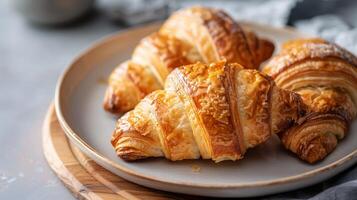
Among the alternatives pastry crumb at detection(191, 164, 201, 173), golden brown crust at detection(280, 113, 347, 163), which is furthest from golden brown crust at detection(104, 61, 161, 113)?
golden brown crust at detection(280, 113, 347, 163)

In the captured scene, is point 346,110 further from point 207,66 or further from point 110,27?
point 110,27

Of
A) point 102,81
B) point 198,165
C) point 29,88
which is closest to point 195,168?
point 198,165

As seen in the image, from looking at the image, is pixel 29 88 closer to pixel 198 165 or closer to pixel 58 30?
pixel 58 30

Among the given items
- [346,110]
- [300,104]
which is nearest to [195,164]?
[300,104]

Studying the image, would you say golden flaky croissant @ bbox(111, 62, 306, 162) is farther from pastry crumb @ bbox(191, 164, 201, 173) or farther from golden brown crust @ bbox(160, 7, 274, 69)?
golden brown crust @ bbox(160, 7, 274, 69)

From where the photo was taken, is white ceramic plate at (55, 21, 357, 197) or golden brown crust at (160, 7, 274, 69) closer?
white ceramic plate at (55, 21, 357, 197)

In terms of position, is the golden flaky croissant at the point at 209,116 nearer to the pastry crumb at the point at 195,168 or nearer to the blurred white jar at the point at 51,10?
the pastry crumb at the point at 195,168
